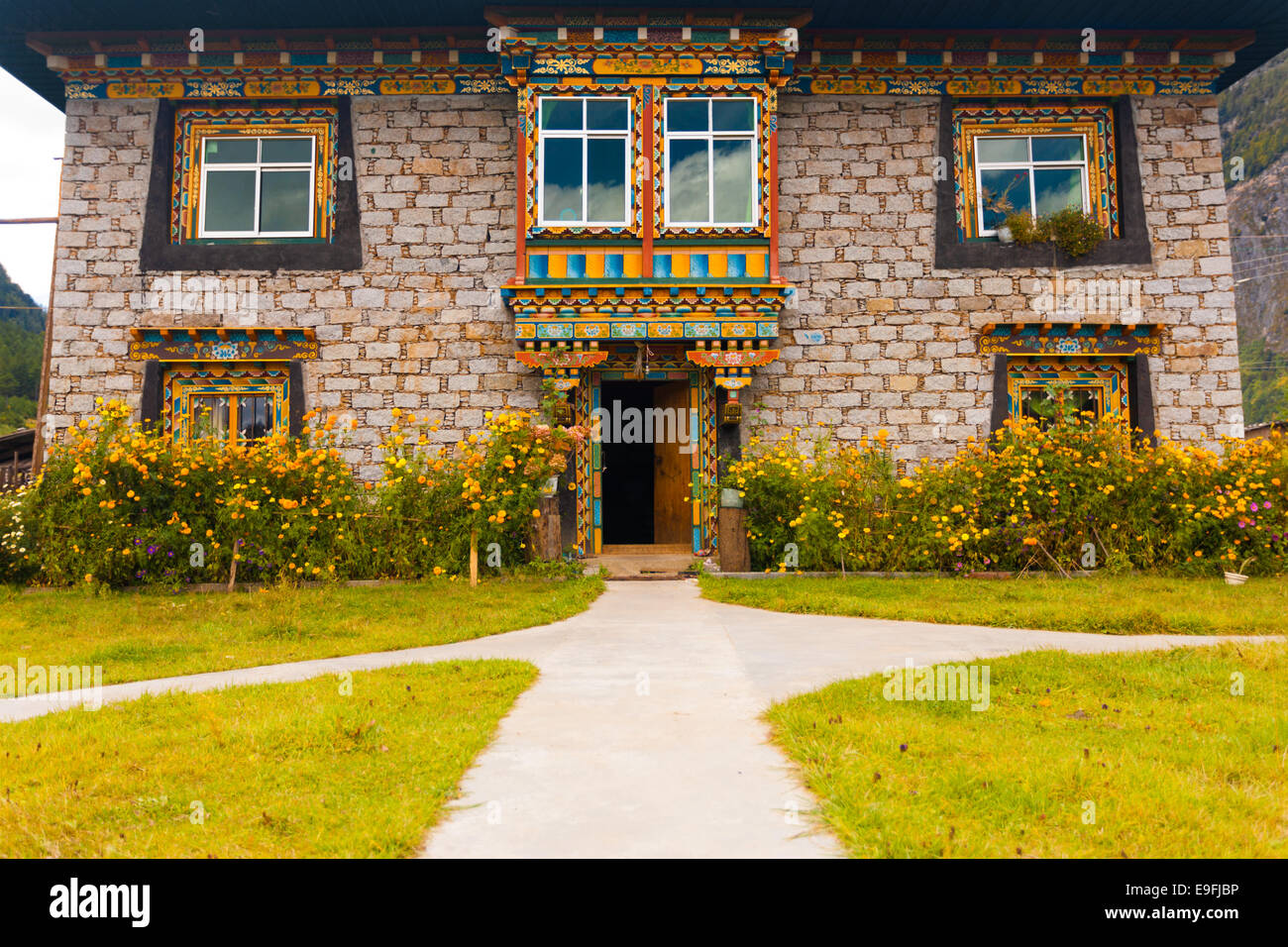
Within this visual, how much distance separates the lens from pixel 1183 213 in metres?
13.7

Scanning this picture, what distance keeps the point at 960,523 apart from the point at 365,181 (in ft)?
35.9

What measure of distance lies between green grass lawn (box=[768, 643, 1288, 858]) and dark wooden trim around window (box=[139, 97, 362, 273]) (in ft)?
38.8

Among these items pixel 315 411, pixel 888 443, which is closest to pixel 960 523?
pixel 888 443

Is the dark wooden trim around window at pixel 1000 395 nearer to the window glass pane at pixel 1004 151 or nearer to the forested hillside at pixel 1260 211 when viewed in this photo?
the window glass pane at pixel 1004 151

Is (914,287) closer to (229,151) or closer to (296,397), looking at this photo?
(296,397)

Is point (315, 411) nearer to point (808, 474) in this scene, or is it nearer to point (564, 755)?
point (808, 474)

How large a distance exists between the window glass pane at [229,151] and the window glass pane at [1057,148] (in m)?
13.6

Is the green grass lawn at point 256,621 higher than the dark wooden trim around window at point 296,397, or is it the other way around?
the dark wooden trim around window at point 296,397

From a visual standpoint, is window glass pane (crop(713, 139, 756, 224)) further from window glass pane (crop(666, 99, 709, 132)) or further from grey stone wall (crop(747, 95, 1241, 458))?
grey stone wall (crop(747, 95, 1241, 458))

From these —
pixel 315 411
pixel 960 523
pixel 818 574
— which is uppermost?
pixel 315 411

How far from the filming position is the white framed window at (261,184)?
13875mm

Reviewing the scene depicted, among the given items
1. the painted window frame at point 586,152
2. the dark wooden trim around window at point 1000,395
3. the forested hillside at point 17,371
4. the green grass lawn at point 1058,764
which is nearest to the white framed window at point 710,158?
the painted window frame at point 586,152

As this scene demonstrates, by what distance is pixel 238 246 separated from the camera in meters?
13.6

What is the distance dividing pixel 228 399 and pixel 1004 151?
1403cm
